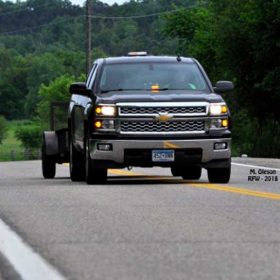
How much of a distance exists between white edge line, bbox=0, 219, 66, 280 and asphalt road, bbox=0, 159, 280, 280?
7 centimetres

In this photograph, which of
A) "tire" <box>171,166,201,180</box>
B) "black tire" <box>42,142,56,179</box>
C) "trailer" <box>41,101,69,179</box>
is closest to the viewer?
"tire" <box>171,166,201,180</box>

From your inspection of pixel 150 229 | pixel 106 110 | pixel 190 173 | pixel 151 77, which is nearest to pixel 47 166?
pixel 190 173

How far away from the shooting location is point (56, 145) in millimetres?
22375

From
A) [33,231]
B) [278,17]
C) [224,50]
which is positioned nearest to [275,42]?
[278,17]

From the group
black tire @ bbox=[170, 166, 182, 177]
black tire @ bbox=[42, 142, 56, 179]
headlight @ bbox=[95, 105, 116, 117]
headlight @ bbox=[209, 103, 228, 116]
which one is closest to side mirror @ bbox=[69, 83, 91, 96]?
headlight @ bbox=[95, 105, 116, 117]

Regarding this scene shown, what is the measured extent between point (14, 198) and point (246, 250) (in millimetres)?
6500

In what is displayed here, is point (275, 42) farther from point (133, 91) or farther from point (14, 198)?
point (14, 198)

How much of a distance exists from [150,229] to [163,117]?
7.05 m

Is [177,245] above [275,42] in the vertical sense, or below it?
above

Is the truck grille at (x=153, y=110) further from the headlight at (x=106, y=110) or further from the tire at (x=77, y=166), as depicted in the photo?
the tire at (x=77, y=166)

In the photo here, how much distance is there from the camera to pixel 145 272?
837cm

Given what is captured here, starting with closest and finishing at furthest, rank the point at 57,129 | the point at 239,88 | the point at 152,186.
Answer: the point at 152,186 < the point at 57,129 < the point at 239,88

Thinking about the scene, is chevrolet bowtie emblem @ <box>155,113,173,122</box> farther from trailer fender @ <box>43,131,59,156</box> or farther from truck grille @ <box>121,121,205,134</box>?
trailer fender @ <box>43,131,59,156</box>

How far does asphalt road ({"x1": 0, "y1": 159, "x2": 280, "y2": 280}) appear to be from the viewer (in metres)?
8.59
